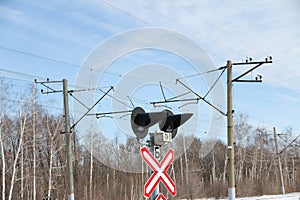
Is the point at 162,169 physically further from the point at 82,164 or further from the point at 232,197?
the point at 82,164

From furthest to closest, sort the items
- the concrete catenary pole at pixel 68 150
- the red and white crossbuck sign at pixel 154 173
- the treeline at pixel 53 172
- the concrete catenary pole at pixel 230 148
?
1. the treeline at pixel 53 172
2. the concrete catenary pole at pixel 68 150
3. the concrete catenary pole at pixel 230 148
4. the red and white crossbuck sign at pixel 154 173

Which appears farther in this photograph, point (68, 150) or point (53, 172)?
point (53, 172)

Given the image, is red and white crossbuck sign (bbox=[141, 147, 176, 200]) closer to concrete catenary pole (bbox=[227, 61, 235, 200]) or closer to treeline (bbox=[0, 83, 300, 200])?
concrete catenary pole (bbox=[227, 61, 235, 200])

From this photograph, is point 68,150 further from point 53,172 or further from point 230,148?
point 53,172

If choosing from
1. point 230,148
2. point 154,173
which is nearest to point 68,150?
point 230,148

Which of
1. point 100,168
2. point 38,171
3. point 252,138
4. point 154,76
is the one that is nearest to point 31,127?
point 38,171

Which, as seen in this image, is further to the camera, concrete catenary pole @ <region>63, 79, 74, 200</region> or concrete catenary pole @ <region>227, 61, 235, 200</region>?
concrete catenary pole @ <region>63, 79, 74, 200</region>

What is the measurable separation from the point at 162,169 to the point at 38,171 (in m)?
37.8

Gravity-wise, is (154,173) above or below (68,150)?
below

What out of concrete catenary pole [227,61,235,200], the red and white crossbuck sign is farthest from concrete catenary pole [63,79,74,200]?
the red and white crossbuck sign

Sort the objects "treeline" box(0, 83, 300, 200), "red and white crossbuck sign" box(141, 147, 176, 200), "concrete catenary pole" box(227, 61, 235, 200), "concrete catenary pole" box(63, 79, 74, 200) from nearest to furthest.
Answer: "red and white crossbuck sign" box(141, 147, 176, 200), "concrete catenary pole" box(227, 61, 235, 200), "concrete catenary pole" box(63, 79, 74, 200), "treeline" box(0, 83, 300, 200)

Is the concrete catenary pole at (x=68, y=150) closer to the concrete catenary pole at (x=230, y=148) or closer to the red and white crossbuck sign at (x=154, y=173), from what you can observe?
the concrete catenary pole at (x=230, y=148)

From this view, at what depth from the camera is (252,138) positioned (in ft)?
233

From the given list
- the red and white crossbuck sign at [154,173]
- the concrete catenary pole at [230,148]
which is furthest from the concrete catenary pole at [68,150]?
the red and white crossbuck sign at [154,173]
